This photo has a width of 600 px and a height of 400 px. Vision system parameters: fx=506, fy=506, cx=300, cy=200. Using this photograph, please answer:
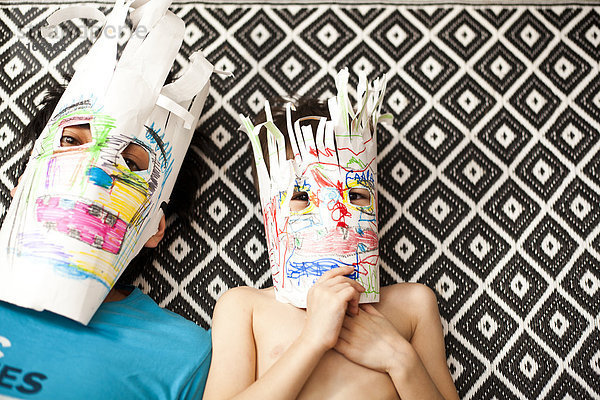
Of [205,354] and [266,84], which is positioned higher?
[266,84]

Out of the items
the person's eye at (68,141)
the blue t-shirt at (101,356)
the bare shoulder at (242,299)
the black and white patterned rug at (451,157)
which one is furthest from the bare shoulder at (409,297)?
the person's eye at (68,141)

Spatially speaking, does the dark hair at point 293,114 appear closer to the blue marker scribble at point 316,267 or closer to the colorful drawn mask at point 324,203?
the colorful drawn mask at point 324,203

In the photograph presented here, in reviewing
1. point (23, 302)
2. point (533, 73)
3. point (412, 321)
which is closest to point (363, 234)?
point (412, 321)

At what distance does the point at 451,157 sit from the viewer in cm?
116

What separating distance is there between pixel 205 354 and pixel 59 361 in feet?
0.78

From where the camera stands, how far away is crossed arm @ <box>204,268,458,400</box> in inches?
32.4

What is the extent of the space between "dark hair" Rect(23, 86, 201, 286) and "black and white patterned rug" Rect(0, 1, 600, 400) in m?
0.03

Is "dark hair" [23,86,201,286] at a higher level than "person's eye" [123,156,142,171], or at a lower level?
lower

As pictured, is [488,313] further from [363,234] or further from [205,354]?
[205,354]

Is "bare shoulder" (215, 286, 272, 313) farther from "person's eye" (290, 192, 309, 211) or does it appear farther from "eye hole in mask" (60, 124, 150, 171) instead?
"eye hole in mask" (60, 124, 150, 171)

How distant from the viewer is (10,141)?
1.13 metres

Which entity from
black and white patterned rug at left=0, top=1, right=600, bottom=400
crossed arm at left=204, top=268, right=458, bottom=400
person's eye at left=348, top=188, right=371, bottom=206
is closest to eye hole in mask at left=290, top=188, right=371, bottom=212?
person's eye at left=348, top=188, right=371, bottom=206

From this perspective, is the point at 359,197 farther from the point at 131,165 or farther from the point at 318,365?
the point at 131,165

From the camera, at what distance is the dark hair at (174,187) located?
106 cm
